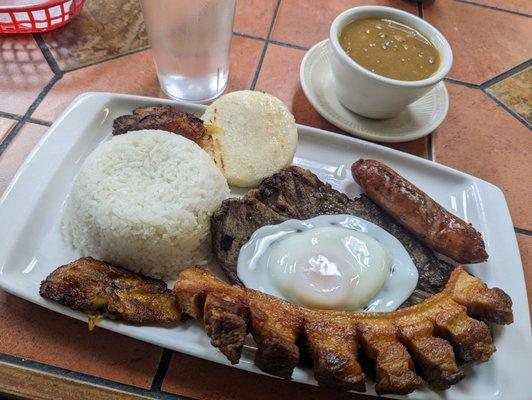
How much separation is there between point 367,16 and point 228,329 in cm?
126

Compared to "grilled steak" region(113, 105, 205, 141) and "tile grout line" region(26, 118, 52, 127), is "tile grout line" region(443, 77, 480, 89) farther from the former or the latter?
"tile grout line" region(26, 118, 52, 127)

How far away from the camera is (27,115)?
1742mm

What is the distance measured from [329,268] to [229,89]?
0.91m

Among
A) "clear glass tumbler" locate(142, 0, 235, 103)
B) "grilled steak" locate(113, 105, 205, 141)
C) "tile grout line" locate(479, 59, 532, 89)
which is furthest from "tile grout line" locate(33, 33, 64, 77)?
"tile grout line" locate(479, 59, 532, 89)

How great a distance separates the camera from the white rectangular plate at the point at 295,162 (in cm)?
116

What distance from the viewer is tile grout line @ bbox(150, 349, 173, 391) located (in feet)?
3.90

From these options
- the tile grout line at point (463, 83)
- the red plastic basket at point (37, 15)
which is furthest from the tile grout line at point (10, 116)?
the tile grout line at point (463, 83)

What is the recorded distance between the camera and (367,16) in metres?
1.84

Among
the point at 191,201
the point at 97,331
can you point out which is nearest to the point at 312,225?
the point at 191,201

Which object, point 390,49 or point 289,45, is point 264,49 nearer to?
point 289,45

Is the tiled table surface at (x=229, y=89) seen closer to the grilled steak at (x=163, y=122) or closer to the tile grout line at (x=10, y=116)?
the tile grout line at (x=10, y=116)

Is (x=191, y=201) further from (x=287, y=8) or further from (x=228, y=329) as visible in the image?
(x=287, y=8)

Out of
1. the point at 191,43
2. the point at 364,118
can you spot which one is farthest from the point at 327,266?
the point at 191,43

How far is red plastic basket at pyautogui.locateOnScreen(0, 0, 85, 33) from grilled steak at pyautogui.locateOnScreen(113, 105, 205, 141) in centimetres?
66
